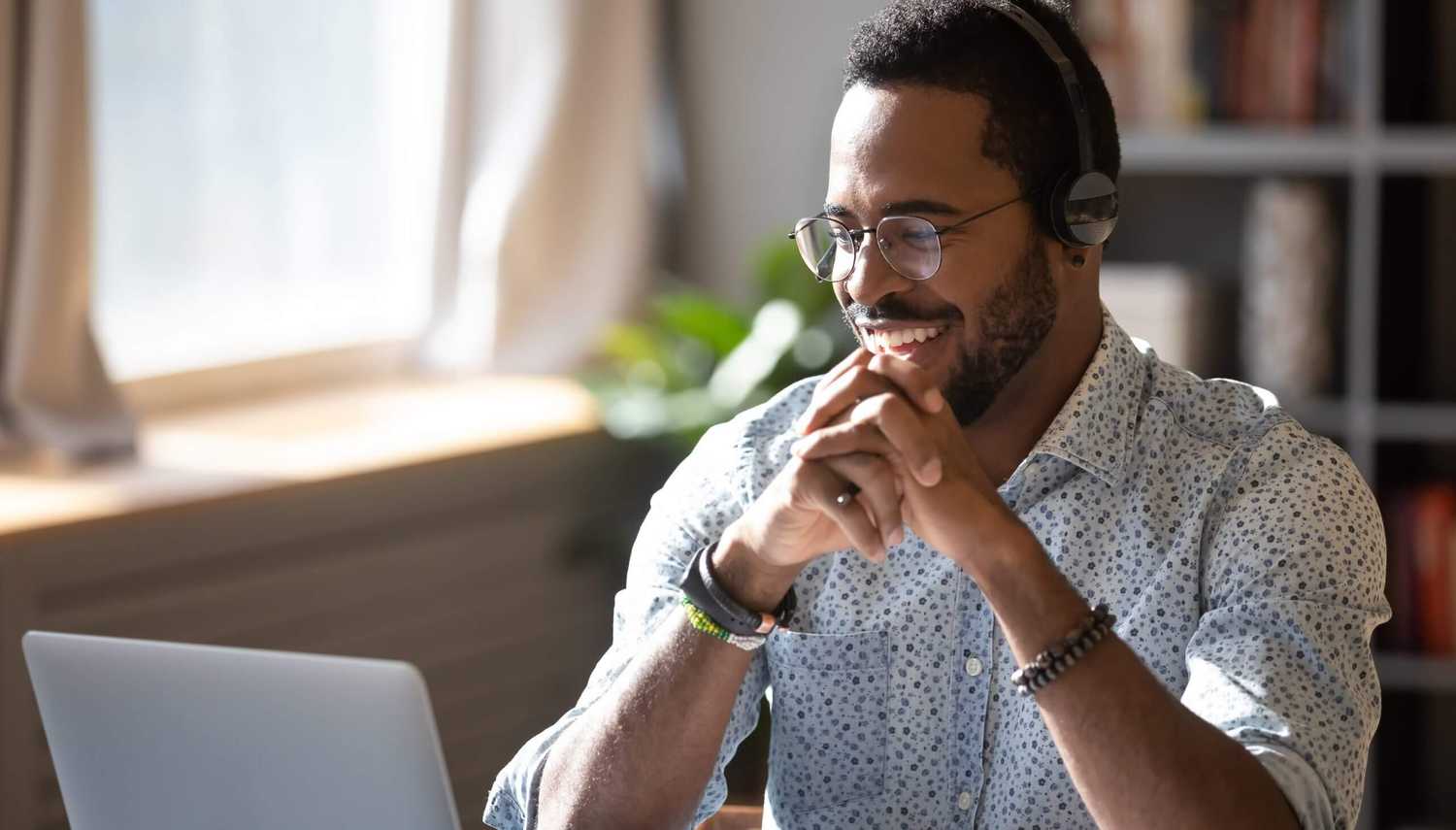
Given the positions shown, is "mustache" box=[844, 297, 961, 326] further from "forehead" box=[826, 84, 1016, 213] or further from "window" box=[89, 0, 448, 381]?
"window" box=[89, 0, 448, 381]

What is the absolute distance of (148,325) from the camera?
2.94 metres

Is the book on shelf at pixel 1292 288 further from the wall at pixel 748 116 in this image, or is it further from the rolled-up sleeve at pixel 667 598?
the rolled-up sleeve at pixel 667 598

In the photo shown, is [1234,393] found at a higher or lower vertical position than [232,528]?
higher

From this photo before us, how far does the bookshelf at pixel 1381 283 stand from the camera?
2.81 metres

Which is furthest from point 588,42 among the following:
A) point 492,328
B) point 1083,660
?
point 1083,660

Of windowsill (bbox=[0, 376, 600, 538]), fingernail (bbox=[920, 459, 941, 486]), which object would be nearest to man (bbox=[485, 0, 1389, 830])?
fingernail (bbox=[920, 459, 941, 486])

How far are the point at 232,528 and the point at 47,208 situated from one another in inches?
20.3

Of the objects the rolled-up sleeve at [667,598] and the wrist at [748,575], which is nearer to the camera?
the wrist at [748,575]

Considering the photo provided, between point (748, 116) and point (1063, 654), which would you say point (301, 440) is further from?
point (1063, 654)

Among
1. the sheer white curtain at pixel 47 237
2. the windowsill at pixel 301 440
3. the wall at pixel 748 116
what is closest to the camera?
the windowsill at pixel 301 440

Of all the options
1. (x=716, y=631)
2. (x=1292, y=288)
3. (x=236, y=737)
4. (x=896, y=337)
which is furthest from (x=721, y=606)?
(x=1292, y=288)

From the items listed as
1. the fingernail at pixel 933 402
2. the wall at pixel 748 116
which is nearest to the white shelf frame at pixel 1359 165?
the wall at pixel 748 116

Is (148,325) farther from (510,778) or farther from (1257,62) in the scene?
(1257,62)

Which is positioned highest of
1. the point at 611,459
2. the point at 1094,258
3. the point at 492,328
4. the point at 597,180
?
the point at 1094,258
